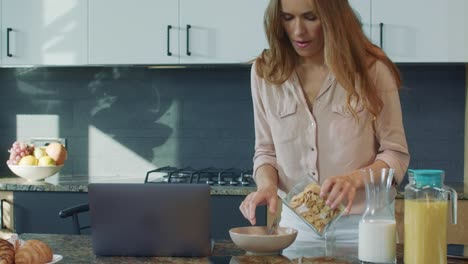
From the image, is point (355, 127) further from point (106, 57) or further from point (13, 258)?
point (106, 57)

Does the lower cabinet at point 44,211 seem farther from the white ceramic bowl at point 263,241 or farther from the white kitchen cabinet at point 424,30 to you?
the white ceramic bowl at point 263,241

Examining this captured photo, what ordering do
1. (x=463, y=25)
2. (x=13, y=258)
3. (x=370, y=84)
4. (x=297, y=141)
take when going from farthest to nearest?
1. (x=463, y=25)
2. (x=297, y=141)
3. (x=370, y=84)
4. (x=13, y=258)

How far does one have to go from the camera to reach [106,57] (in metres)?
3.67

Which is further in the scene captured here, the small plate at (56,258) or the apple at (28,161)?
the apple at (28,161)

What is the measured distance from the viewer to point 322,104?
7.09ft

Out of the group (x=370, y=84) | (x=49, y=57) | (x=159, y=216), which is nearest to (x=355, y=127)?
(x=370, y=84)

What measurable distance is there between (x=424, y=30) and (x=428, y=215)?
2.00 meters

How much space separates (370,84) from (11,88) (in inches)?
102

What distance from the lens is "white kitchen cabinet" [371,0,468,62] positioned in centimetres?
343

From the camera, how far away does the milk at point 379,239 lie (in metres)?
1.67

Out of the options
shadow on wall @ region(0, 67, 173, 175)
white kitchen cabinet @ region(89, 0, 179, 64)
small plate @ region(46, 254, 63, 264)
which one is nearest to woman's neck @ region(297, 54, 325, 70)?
small plate @ region(46, 254, 63, 264)

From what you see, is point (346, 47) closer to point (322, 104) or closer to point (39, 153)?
point (322, 104)

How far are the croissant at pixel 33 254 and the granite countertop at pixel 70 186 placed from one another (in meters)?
1.68

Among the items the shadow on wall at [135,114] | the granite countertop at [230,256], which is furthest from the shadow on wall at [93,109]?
the granite countertop at [230,256]
